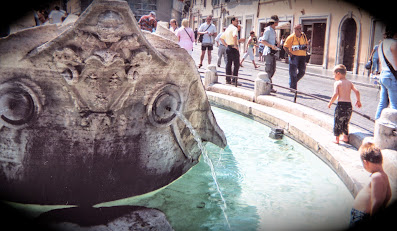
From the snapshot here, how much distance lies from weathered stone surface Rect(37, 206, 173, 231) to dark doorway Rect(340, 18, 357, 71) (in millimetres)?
18074

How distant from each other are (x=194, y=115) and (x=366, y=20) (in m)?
15.4

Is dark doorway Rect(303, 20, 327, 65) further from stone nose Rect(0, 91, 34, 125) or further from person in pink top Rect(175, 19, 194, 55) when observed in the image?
stone nose Rect(0, 91, 34, 125)

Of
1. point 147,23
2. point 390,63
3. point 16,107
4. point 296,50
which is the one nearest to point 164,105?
point 16,107

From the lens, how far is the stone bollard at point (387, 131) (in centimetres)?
402

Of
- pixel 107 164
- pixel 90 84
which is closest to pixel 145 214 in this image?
pixel 107 164

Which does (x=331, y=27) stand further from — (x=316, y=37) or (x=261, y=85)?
(x=261, y=85)

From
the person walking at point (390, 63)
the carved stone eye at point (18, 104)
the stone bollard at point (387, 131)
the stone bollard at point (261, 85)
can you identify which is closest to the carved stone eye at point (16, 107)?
the carved stone eye at point (18, 104)

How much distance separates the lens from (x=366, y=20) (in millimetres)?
16906

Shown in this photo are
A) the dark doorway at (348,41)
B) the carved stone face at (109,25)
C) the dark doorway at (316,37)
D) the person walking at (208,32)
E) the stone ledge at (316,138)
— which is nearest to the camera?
the carved stone face at (109,25)

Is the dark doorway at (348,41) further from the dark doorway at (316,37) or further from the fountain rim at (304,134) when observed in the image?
the fountain rim at (304,134)

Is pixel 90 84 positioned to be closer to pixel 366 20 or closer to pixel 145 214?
pixel 145 214

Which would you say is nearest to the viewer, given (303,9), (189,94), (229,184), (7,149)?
(7,149)

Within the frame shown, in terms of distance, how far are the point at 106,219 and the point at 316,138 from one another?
314cm

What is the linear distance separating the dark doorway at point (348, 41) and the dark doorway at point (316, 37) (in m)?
1.54
